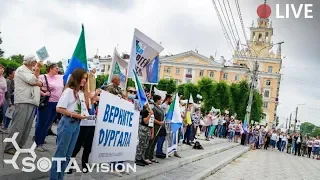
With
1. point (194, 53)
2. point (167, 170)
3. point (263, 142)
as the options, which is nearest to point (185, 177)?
point (167, 170)

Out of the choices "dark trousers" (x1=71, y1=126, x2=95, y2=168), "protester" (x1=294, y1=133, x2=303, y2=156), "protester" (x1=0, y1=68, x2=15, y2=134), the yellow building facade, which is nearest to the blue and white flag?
"dark trousers" (x1=71, y1=126, x2=95, y2=168)

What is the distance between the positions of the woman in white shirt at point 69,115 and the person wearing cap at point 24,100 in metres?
1.66

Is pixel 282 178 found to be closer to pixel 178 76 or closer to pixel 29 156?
pixel 29 156

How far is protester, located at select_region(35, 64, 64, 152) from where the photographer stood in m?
7.12

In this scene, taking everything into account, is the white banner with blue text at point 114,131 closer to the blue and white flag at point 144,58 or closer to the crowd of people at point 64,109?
the crowd of people at point 64,109

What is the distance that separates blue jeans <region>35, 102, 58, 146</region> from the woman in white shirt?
2.23 metres

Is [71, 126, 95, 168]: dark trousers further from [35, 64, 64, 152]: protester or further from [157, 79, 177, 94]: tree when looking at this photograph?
[157, 79, 177, 94]: tree

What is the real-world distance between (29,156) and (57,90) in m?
1.57

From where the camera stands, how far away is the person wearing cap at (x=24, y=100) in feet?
20.8

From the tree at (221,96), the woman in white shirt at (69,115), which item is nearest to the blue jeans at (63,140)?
the woman in white shirt at (69,115)

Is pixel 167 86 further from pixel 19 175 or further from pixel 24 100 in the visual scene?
pixel 19 175

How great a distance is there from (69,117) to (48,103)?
2444mm

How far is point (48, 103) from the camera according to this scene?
23.7 ft

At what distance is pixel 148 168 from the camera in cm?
789
